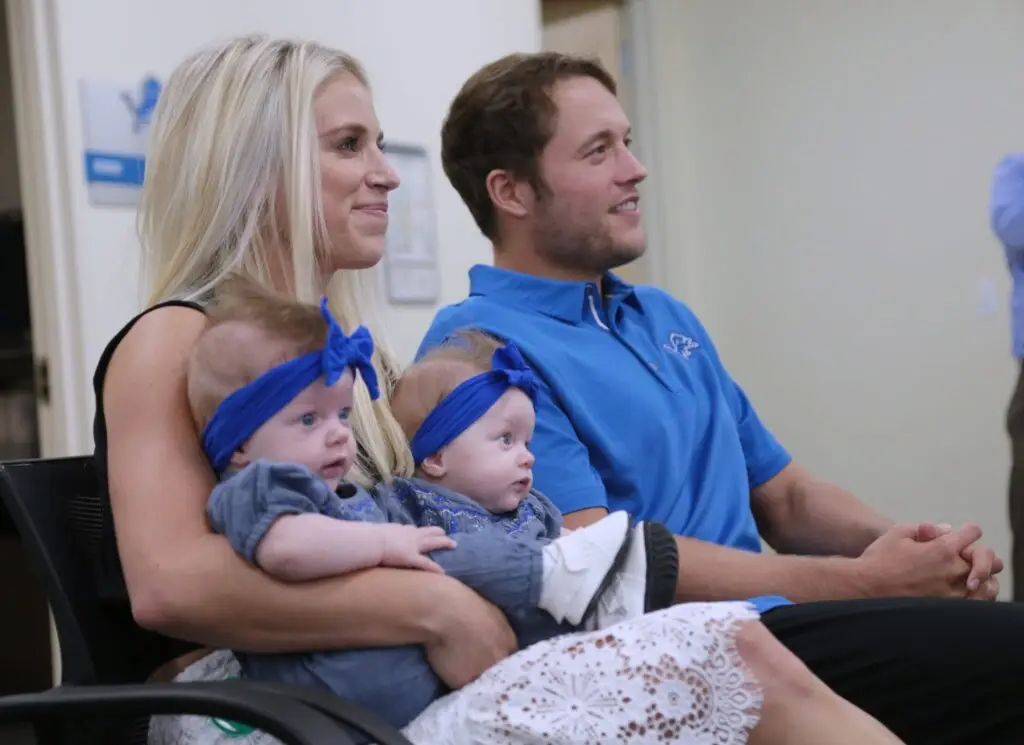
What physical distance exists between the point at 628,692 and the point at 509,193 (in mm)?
1008

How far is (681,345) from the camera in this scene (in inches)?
71.5

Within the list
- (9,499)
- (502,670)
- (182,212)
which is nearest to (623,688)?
(502,670)

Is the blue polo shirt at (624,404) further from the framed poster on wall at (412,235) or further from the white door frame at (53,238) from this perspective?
the framed poster on wall at (412,235)

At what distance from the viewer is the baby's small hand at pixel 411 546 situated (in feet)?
3.79

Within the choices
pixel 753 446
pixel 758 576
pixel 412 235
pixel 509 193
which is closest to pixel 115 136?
pixel 412 235

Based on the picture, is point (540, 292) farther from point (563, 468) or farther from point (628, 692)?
point (628, 692)

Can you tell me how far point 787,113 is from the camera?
4.35 metres

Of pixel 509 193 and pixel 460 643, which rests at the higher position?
pixel 509 193

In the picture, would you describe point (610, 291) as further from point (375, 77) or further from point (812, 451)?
point (812, 451)

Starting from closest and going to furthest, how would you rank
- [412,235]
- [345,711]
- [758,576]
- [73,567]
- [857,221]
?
[345,711] < [73,567] < [758,576] < [412,235] < [857,221]

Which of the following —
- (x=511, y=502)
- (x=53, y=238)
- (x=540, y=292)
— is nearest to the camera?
(x=511, y=502)

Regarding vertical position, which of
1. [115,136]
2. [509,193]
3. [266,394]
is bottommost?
[266,394]

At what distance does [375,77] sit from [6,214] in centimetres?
104

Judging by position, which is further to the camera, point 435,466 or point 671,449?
point 671,449
